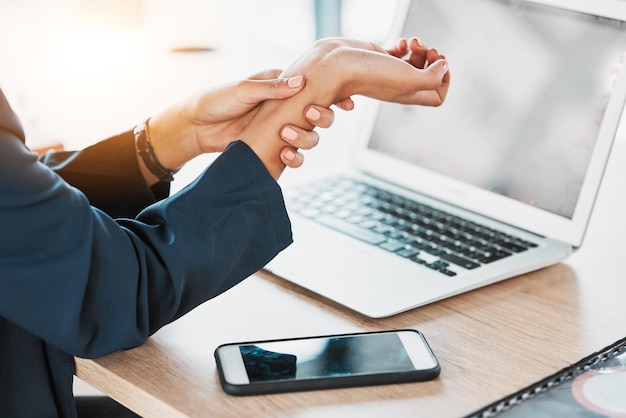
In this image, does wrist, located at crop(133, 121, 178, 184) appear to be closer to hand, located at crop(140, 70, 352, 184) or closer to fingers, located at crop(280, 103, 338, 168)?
hand, located at crop(140, 70, 352, 184)

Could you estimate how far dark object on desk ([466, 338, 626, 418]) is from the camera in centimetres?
66

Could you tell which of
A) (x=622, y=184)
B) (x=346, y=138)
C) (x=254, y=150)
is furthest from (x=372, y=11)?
(x=254, y=150)

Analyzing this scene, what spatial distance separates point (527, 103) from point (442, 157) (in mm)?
138

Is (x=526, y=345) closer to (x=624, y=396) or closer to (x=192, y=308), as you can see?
(x=624, y=396)

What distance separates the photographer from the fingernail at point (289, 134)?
2.77 ft

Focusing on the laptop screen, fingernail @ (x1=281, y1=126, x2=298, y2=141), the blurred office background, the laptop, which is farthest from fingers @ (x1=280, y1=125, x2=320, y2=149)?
the blurred office background

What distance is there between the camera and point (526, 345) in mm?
774

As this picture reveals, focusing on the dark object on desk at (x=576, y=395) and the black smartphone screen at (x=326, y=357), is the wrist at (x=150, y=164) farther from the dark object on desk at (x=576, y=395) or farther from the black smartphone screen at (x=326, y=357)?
the dark object on desk at (x=576, y=395)

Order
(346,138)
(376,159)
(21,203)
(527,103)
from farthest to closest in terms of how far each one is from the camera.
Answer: (346,138), (376,159), (527,103), (21,203)

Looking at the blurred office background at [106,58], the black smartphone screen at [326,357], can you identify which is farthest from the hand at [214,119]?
the blurred office background at [106,58]

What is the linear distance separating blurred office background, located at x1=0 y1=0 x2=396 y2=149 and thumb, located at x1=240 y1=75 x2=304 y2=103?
0.48 meters

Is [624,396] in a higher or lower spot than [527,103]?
lower

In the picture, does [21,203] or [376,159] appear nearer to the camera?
[21,203]

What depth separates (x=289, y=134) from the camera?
0.85m
